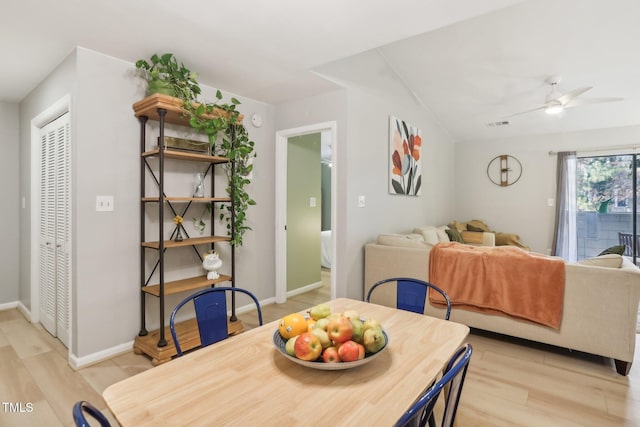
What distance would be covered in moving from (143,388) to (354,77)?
331cm

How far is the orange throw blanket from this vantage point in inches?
100

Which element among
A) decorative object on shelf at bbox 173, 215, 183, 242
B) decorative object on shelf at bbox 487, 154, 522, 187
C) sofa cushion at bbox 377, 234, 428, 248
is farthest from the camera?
decorative object on shelf at bbox 487, 154, 522, 187

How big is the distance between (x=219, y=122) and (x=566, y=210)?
5.62 meters

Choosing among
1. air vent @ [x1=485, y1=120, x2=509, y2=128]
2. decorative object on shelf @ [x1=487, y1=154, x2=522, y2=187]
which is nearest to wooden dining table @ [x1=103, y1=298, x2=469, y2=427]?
air vent @ [x1=485, y1=120, x2=509, y2=128]

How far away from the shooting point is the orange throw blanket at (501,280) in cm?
255

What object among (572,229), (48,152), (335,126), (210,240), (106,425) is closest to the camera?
(106,425)

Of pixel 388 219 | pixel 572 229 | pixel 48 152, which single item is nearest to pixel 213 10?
pixel 48 152

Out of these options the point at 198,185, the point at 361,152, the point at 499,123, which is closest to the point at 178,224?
the point at 198,185

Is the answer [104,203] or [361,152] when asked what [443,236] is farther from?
[104,203]

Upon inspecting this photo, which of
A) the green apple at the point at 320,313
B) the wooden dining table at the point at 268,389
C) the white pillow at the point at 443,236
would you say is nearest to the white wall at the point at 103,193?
the wooden dining table at the point at 268,389

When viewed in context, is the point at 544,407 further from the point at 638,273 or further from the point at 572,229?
the point at 572,229

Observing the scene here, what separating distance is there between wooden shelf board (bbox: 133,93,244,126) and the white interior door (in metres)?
0.61

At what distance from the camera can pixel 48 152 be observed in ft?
10.1

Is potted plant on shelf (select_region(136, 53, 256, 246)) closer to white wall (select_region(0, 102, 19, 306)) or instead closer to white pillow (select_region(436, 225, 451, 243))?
white wall (select_region(0, 102, 19, 306))
